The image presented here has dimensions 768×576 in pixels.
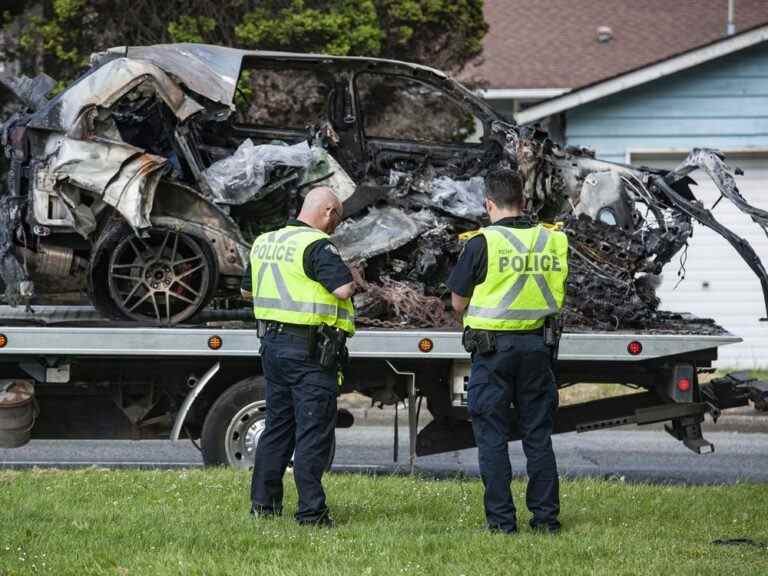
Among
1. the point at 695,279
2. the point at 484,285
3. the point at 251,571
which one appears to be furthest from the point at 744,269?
the point at 251,571

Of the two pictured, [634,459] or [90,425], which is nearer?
[90,425]

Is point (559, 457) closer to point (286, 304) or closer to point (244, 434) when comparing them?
point (244, 434)

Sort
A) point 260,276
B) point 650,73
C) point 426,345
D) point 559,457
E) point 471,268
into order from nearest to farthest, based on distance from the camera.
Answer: point 471,268 → point 260,276 → point 426,345 → point 559,457 → point 650,73

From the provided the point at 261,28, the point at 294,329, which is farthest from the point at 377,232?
the point at 261,28

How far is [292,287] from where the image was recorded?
700 centimetres

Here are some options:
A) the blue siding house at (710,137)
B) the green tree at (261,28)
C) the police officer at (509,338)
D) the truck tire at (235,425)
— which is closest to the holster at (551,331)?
the police officer at (509,338)

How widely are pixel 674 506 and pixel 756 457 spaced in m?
3.90

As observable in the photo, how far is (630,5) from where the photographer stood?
21375 mm

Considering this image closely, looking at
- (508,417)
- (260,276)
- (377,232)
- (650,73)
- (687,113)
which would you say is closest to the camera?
(508,417)

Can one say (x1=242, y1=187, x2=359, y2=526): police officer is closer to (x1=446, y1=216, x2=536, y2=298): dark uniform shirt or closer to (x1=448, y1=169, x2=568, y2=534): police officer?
(x1=446, y1=216, x2=536, y2=298): dark uniform shirt

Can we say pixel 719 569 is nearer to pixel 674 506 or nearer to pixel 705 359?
pixel 674 506

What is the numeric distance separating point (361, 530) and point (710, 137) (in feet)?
35.3

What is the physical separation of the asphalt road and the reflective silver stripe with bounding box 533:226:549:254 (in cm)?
329

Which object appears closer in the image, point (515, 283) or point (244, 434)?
point (515, 283)
